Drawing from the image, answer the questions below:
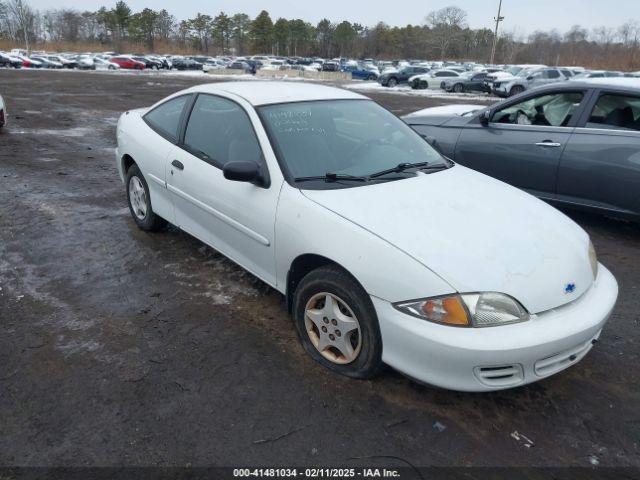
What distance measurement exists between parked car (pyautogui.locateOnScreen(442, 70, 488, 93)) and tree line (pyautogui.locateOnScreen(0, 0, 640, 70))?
74.1 metres

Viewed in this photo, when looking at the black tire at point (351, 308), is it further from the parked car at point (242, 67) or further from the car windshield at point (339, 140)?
the parked car at point (242, 67)

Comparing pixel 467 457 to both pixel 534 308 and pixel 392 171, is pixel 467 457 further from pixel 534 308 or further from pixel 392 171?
pixel 392 171

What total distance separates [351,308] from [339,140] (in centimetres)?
136

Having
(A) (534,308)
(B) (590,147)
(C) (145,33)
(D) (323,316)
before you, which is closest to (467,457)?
(A) (534,308)

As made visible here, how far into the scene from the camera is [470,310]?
7.61ft

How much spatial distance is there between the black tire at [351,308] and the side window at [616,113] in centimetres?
377

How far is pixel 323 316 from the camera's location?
283cm

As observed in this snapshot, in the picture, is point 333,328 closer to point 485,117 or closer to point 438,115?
point 485,117

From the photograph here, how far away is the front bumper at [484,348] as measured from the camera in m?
2.30

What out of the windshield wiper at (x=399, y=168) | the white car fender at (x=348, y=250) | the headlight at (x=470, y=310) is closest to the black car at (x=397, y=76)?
the windshield wiper at (x=399, y=168)

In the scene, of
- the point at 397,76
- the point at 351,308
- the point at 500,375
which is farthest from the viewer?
the point at 397,76

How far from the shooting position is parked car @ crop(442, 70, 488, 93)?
2869 cm

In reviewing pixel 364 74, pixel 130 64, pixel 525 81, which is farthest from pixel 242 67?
pixel 525 81

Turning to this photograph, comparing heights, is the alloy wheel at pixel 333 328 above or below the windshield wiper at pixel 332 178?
below
